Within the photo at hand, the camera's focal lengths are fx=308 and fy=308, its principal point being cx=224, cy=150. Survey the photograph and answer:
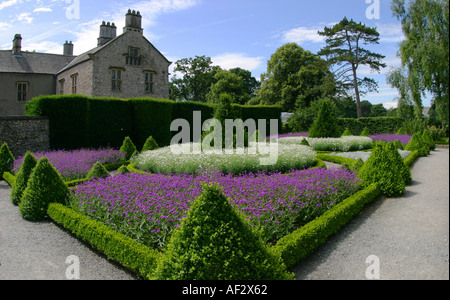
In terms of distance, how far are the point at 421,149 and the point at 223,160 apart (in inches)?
500

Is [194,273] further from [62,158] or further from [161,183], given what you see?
[62,158]

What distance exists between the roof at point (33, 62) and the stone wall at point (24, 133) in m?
17.3

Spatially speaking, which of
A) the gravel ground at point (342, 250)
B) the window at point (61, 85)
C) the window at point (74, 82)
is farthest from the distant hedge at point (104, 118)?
the window at point (61, 85)

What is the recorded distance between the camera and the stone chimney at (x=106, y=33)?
94.2ft

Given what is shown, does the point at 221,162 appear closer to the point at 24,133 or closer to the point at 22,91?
the point at 24,133

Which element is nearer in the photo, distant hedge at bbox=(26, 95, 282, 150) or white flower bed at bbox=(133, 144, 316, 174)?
white flower bed at bbox=(133, 144, 316, 174)

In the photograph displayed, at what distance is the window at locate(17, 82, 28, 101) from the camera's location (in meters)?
28.4

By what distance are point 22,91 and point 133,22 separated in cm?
1241

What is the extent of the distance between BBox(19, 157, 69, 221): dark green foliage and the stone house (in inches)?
757

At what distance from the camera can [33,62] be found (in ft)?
100.0

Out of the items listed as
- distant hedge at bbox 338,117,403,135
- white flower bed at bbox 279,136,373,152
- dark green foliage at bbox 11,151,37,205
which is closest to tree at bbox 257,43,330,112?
distant hedge at bbox 338,117,403,135

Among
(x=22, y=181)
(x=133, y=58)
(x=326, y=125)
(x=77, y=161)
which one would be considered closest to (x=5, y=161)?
(x=77, y=161)

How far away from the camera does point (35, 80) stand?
29.4m

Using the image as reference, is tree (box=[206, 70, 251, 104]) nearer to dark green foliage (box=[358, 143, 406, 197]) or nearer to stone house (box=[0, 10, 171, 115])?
stone house (box=[0, 10, 171, 115])
